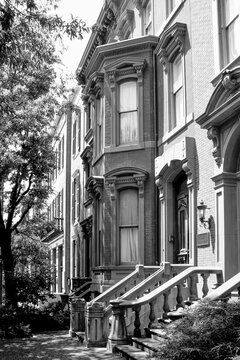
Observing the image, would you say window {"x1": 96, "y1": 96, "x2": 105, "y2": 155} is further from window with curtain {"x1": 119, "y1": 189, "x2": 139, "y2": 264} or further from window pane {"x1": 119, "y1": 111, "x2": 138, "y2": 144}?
window with curtain {"x1": 119, "y1": 189, "x2": 139, "y2": 264}

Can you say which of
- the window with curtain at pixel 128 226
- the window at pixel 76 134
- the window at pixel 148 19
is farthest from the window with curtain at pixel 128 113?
the window at pixel 76 134

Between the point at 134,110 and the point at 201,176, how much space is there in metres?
5.05

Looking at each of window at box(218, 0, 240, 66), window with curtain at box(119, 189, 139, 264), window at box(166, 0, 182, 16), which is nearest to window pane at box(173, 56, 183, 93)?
window at box(166, 0, 182, 16)

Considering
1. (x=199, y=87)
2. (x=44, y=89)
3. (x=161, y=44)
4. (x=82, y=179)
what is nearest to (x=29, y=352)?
(x=199, y=87)

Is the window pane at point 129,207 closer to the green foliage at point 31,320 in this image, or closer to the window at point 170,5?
the green foliage at point 31,320

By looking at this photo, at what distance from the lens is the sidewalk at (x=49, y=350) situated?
1119cm

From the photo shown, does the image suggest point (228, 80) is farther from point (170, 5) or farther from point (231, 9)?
point (170, 5)

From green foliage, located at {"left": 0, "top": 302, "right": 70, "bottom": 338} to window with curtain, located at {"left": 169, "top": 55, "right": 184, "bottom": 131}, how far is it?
7158mm

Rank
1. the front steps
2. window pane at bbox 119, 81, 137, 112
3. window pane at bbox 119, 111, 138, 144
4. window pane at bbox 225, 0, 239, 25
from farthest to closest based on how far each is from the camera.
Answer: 1. window pane at bbox 119, 81, 137, 112
2. window pane at bbox 119, 111, 138, 144
3. window pane at bbox 225, 0, 239, 25
4. the front steps

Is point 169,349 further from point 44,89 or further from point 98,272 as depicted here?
point 44,89

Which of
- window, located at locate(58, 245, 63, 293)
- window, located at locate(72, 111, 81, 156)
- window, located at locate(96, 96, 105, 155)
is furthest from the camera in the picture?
window, located at locate(58, 245, 63, 293)

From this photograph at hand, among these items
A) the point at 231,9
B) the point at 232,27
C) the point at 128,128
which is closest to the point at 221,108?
the point at 232,27

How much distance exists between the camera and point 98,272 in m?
17.3

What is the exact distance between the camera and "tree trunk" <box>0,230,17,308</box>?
19922 mm
